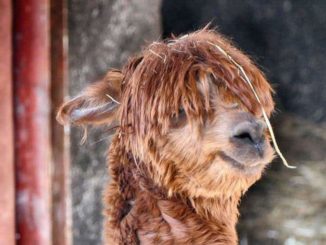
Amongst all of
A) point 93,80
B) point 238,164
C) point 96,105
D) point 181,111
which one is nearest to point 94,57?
point 93,80

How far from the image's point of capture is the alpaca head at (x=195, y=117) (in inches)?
86.8

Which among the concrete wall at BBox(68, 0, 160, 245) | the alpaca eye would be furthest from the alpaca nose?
the concrete wall at BBox(68, 0, 160, 245)

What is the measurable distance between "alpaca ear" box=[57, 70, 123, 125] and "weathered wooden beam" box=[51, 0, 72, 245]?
383mm

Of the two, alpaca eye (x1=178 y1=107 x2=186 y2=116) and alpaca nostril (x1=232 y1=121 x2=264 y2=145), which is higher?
alpaca eye (x1=178 y1=107 x2=186 y2=116)

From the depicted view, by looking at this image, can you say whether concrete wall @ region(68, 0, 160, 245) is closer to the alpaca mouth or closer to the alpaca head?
the alpaca head

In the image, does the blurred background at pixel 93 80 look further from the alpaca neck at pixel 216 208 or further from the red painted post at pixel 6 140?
the alpaca neck at pixel 216 208

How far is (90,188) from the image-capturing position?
2.90 m

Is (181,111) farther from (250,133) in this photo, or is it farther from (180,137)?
(250,133)

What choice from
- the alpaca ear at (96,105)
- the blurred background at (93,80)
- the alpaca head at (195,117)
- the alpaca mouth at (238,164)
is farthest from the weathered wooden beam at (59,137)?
the alpaca mouth at (238,164)

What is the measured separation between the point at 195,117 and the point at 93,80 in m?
0.72

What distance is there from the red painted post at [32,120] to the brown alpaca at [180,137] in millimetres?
395

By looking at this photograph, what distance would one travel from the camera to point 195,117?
2.24 metres

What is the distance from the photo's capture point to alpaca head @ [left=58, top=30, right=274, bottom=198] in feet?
7.23

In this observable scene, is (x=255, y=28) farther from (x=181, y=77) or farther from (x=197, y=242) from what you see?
Result: (x=197, y=242)
